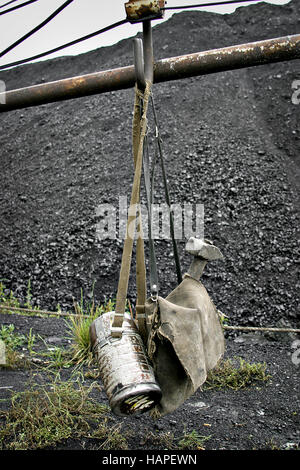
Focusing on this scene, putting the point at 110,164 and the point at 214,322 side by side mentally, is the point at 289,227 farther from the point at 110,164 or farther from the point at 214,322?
the point at 214,322

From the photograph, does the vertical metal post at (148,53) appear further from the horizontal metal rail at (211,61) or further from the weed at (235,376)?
the weed at (235,376)

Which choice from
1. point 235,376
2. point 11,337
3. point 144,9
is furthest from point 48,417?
point 144,9

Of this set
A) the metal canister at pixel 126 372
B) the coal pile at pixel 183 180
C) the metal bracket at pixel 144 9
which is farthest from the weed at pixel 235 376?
the metal bracket at pixel 144 9

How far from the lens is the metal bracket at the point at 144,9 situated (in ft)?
6.29

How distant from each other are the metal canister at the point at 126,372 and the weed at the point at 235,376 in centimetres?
202

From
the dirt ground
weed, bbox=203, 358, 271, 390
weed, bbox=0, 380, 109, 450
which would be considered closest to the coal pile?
the dirt ground

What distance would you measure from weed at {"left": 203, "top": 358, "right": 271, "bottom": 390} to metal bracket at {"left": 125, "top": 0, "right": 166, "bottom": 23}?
2698mm

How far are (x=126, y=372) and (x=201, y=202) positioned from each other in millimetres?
5226

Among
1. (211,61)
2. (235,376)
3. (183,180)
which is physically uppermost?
(211,61)

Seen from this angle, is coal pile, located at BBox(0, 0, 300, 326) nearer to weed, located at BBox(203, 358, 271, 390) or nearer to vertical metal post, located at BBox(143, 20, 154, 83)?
weed, located at BBox(203, 358, 271, 390)

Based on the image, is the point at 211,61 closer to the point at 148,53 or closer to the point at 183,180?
the point at 148,53

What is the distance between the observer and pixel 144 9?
193cm

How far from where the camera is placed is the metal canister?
1.54 metres

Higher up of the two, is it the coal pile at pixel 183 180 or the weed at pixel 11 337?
the coal pile at pixel 183 180
